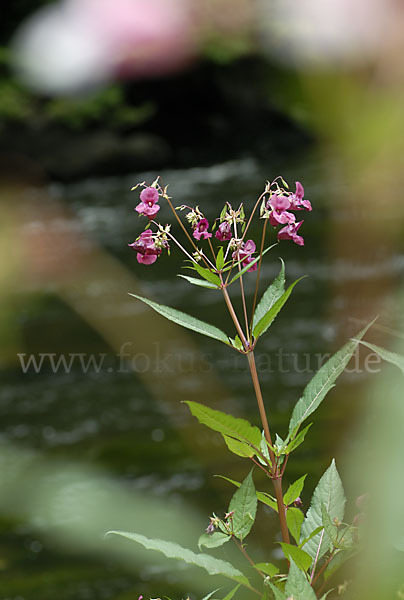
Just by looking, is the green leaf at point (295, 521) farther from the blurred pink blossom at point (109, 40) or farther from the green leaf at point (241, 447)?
the blurred pink blossom at point (109, 40)

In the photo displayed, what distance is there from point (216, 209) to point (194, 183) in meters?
1.19

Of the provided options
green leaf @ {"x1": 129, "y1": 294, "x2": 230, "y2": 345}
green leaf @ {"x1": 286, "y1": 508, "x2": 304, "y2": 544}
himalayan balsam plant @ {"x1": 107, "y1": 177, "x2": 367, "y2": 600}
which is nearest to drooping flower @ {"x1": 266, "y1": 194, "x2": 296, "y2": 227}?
himalayan balsam plant @ {"x1": 107, "y1": 177, "x2": 367, "y2": 600}

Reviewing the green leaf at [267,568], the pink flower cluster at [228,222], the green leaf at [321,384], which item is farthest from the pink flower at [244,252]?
the green leaf at [267,568]

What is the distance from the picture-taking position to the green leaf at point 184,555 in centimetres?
42

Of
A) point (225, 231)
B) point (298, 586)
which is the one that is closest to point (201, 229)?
point (225, 231)

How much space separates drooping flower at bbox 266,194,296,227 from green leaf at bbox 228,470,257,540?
0.61 ft

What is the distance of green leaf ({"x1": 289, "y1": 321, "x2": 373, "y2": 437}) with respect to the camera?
421 mm

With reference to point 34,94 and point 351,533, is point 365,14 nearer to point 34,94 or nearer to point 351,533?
point 351,533

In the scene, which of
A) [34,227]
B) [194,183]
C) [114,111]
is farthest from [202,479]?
[114,111]

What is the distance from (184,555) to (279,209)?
10.0 inches

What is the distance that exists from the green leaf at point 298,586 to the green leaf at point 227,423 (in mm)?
94

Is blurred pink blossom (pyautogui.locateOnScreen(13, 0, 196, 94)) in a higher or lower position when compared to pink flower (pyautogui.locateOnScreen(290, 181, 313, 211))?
higher

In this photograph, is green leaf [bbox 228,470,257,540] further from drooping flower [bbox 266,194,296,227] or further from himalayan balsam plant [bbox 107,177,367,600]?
drooping flower [bbox 266,194,296,227]

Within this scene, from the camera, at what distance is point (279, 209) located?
0.52m
